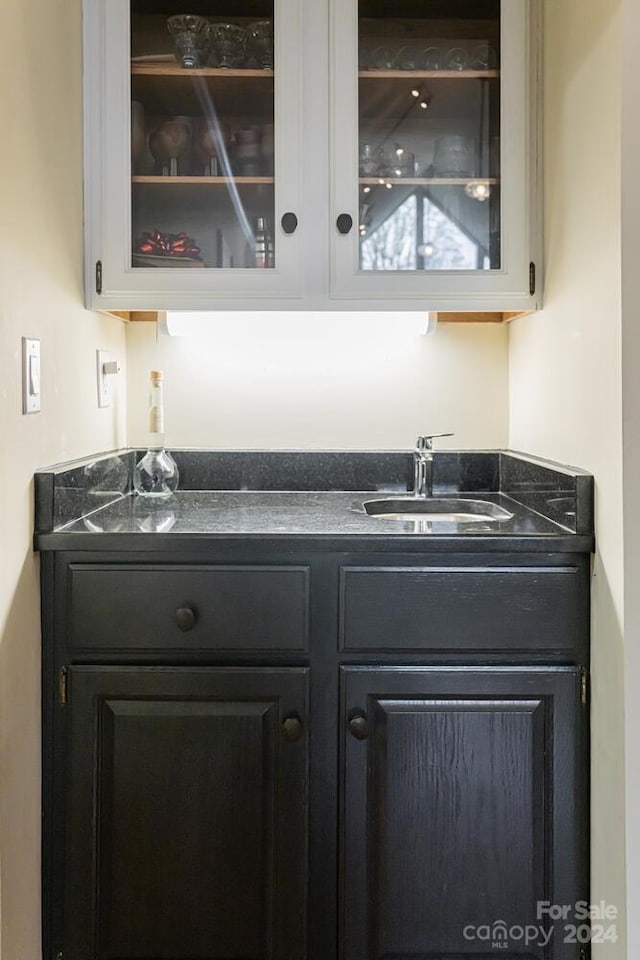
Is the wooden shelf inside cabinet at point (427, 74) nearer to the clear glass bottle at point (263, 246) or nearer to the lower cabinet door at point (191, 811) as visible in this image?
the clear glass bottle at point (263, 246)

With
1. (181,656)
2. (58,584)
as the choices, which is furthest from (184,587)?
(58,584)

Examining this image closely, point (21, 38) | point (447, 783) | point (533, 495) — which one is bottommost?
point (447, 783)

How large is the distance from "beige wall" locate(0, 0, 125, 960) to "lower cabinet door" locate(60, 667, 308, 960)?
10cm

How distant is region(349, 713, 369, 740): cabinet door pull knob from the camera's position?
1.48 m

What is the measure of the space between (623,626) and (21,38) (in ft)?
4.49

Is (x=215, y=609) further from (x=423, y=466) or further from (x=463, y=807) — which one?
(x=423, y=466)

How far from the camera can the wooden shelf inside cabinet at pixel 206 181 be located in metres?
1.79

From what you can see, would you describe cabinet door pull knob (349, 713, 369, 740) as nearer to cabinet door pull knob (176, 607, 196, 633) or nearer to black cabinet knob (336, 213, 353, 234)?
cabinet door pull knob (176, 607, 196, 633)

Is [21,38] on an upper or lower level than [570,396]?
upper

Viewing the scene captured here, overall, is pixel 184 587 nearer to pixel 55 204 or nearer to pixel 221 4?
pixel 55 204

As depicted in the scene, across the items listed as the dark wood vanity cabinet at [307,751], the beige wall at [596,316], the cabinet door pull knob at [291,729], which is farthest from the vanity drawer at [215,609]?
the beige wall at [596,316]

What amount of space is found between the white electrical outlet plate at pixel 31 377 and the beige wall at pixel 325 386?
0.65 m

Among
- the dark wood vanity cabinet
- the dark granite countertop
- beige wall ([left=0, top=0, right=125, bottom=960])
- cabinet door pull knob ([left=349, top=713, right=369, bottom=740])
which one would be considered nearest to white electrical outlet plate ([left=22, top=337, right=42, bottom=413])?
beige wall ([left=0, top=0, right=125, bottom=960])

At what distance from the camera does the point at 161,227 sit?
5.89 ft
